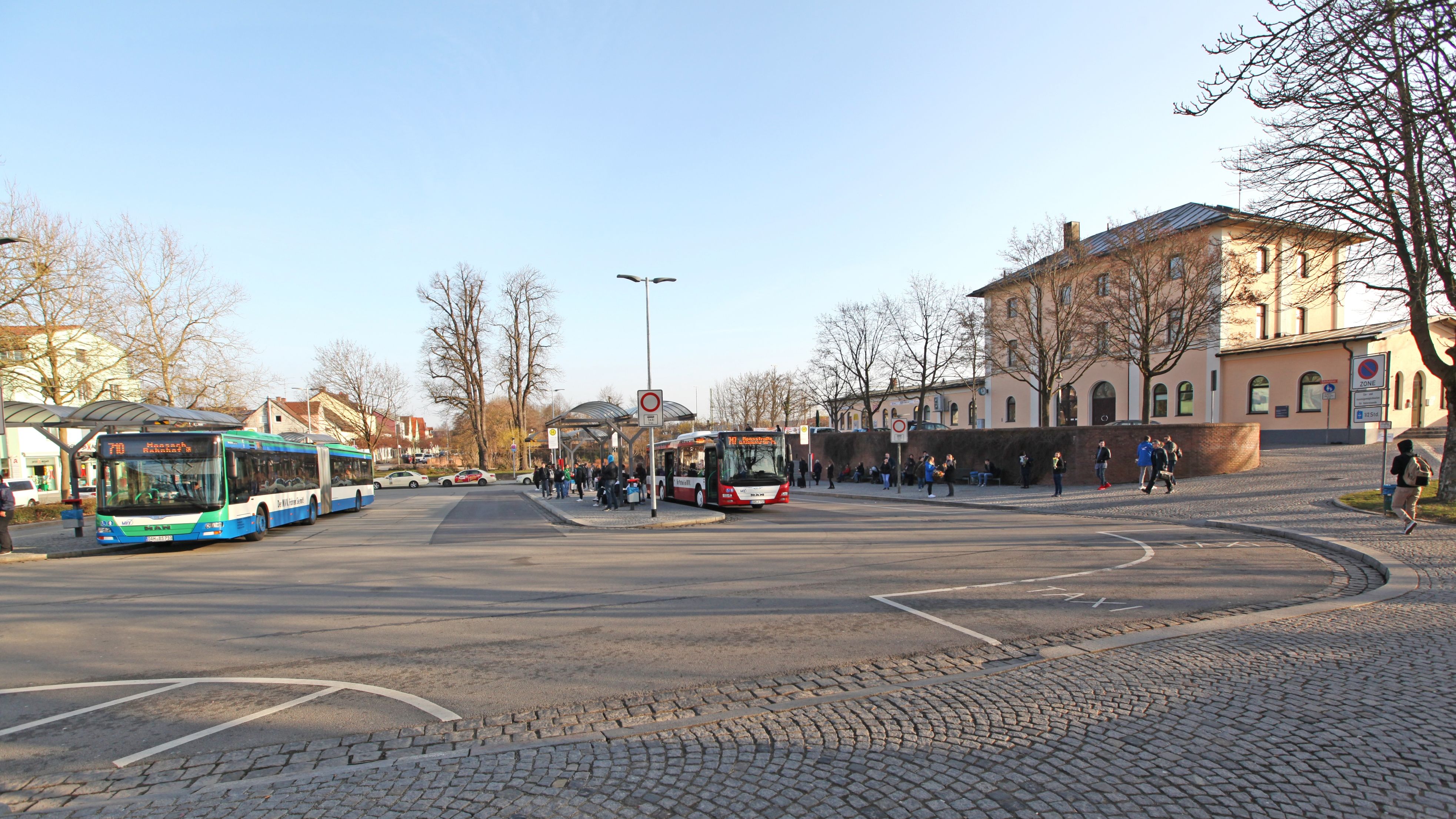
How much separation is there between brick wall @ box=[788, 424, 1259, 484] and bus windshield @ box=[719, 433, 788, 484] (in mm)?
12604

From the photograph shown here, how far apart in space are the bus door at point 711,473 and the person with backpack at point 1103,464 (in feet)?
41.6

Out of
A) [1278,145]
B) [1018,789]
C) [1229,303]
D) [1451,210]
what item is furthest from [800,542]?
[1229,303]

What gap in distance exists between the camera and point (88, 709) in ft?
16.8

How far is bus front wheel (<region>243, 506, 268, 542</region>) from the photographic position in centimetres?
1683

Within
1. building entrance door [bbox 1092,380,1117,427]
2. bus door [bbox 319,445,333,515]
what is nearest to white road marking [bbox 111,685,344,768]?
bus door [bbox 319,445,333,515]

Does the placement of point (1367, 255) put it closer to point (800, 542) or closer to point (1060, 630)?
point (800, 542)

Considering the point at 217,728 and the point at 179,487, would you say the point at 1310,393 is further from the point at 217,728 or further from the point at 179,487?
the point at 179,487

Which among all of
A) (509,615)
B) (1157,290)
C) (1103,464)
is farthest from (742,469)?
(1157,290)

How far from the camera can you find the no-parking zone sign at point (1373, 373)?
14.8 meters

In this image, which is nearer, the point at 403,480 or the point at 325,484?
the point at 325,484

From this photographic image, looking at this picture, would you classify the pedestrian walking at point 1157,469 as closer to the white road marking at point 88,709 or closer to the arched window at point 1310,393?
the arched window at point 1310,393

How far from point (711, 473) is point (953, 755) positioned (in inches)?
737

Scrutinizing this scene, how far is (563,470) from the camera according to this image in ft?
113

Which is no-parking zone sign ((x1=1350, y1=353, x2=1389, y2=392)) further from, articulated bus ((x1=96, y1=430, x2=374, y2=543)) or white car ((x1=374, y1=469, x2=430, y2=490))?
white car ((x1=374, y1=469, x2=430, y2=490))
